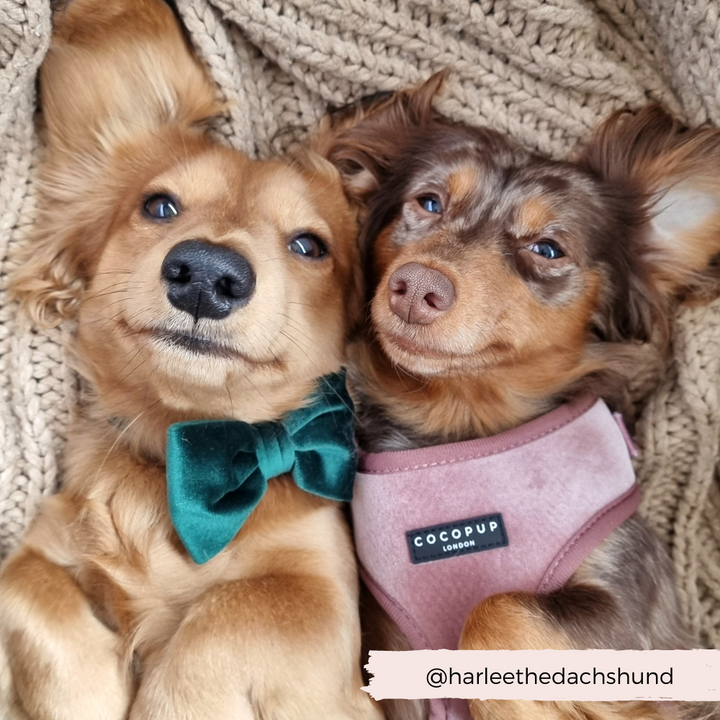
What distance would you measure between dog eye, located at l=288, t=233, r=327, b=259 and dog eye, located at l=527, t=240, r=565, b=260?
56 centimetres

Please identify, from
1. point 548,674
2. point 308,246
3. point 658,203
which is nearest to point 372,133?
point 308,246

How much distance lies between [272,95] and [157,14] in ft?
1.42

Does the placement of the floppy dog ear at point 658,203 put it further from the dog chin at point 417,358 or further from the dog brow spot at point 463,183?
the dog chin at point 417,358

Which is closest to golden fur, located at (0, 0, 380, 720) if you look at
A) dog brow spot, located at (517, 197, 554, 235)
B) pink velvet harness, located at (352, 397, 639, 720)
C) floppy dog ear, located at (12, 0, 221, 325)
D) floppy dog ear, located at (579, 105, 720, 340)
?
floppy dog ear, located at (12, 0, 221, 325)

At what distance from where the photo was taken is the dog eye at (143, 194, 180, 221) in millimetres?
1998

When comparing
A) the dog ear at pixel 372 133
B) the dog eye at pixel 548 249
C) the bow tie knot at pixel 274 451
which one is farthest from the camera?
the dog ear at pixel 372 133

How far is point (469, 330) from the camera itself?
181cm

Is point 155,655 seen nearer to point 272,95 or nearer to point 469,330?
point 469,330

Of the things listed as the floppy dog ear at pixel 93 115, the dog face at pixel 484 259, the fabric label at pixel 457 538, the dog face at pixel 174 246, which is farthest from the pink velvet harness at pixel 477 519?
the floppy dog ear at pixel 93 115

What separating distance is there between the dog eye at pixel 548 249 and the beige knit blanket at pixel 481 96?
532mm

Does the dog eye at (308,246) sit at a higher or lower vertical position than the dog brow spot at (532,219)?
lower

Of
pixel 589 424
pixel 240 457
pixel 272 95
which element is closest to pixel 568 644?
pixel 589 424

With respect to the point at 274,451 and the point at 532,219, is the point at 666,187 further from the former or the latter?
the point at 274,451

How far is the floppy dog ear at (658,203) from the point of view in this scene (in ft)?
7.30
